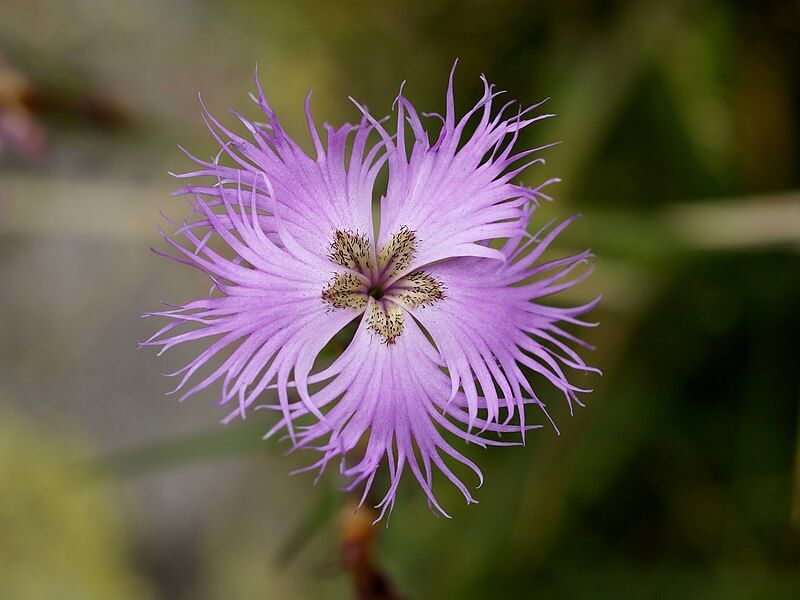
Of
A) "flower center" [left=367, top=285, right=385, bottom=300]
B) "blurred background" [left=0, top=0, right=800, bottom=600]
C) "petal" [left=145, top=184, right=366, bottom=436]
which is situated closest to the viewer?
"petal" [left=145, top=184, right=366, bottom=436]

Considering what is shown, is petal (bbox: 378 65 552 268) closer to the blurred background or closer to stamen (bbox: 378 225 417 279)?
stamen (bbox: 378 225 417 279)

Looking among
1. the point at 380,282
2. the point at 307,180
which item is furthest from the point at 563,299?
the point at 307,180

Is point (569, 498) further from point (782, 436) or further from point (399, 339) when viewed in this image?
point (399, 339)

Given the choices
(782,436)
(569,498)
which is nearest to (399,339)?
(569,498)

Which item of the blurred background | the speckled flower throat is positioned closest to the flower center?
the speckled flower throat

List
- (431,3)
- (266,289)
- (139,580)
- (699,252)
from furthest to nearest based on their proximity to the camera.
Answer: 1. (139,580)
2. (431,3)
3. (699,252)
4. (266,289)

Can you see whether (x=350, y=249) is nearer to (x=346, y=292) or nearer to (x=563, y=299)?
(x=346, y=292)

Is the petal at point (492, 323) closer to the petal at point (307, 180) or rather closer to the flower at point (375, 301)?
the flower at point (375, 301)
